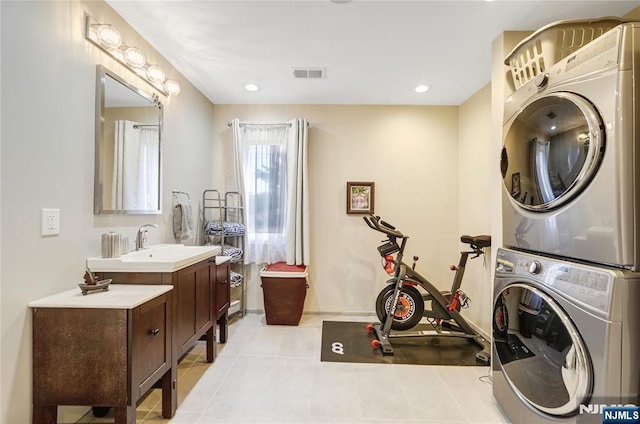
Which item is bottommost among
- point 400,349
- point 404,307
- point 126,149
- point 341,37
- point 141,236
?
point 400,349

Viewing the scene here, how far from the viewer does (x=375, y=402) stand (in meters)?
1.90

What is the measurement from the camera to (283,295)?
10.4ft

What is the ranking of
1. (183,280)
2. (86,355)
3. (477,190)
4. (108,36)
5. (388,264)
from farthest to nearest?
(477,190), (388,264), (183,280), (108,36), (86,355)

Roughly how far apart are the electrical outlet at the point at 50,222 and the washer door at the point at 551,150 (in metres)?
2.45

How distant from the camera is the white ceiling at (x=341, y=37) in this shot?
1.86 meters

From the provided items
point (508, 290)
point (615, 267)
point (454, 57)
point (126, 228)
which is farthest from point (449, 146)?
point (126, 228)

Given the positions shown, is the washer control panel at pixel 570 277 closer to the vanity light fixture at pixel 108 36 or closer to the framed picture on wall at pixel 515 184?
the framed picture on wall at pixel 515 184

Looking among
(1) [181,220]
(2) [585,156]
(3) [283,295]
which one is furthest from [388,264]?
(1) [181,220]

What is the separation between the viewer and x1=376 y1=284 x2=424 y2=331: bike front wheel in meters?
2.83

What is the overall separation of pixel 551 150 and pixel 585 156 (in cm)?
18

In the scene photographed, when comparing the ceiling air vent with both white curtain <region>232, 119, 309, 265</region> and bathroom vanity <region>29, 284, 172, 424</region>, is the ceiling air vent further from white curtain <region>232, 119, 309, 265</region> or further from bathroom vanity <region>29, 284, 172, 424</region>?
bathroom vanity <region>29, 284, 172, 424</region>

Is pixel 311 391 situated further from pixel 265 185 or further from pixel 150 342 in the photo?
pixel 265 185

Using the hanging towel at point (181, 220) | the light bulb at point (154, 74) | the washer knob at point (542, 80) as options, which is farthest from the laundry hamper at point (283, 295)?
the washer knob at point (542, 80)

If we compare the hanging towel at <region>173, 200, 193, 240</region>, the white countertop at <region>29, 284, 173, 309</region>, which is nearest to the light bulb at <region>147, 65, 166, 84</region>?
the hanging towel at <region>173, 200, 193, 240</region>
